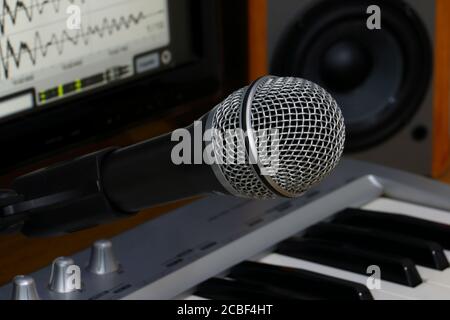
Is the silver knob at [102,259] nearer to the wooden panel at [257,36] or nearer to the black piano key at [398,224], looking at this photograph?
the black piano key at [398,224]

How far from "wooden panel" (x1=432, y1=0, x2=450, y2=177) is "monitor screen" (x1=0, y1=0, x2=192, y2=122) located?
1.05 ft

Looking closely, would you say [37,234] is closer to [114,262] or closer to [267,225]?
[114,262]

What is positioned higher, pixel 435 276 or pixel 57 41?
pixel 57 41

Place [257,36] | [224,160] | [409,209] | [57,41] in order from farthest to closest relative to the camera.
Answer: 1. [257,36]
2. [409,209]
3. [57,41]
4. [224,160]

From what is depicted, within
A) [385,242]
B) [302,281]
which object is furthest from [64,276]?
[385,242]

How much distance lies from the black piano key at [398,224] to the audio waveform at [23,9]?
344 millimetres

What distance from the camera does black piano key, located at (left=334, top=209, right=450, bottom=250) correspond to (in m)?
1.04

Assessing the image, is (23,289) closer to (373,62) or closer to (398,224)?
(398,224)

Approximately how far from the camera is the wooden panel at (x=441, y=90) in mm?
1271

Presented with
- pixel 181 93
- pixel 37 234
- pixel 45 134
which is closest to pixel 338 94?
pixel 181 93

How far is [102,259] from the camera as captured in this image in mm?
947

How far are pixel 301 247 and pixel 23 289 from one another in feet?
0.88
